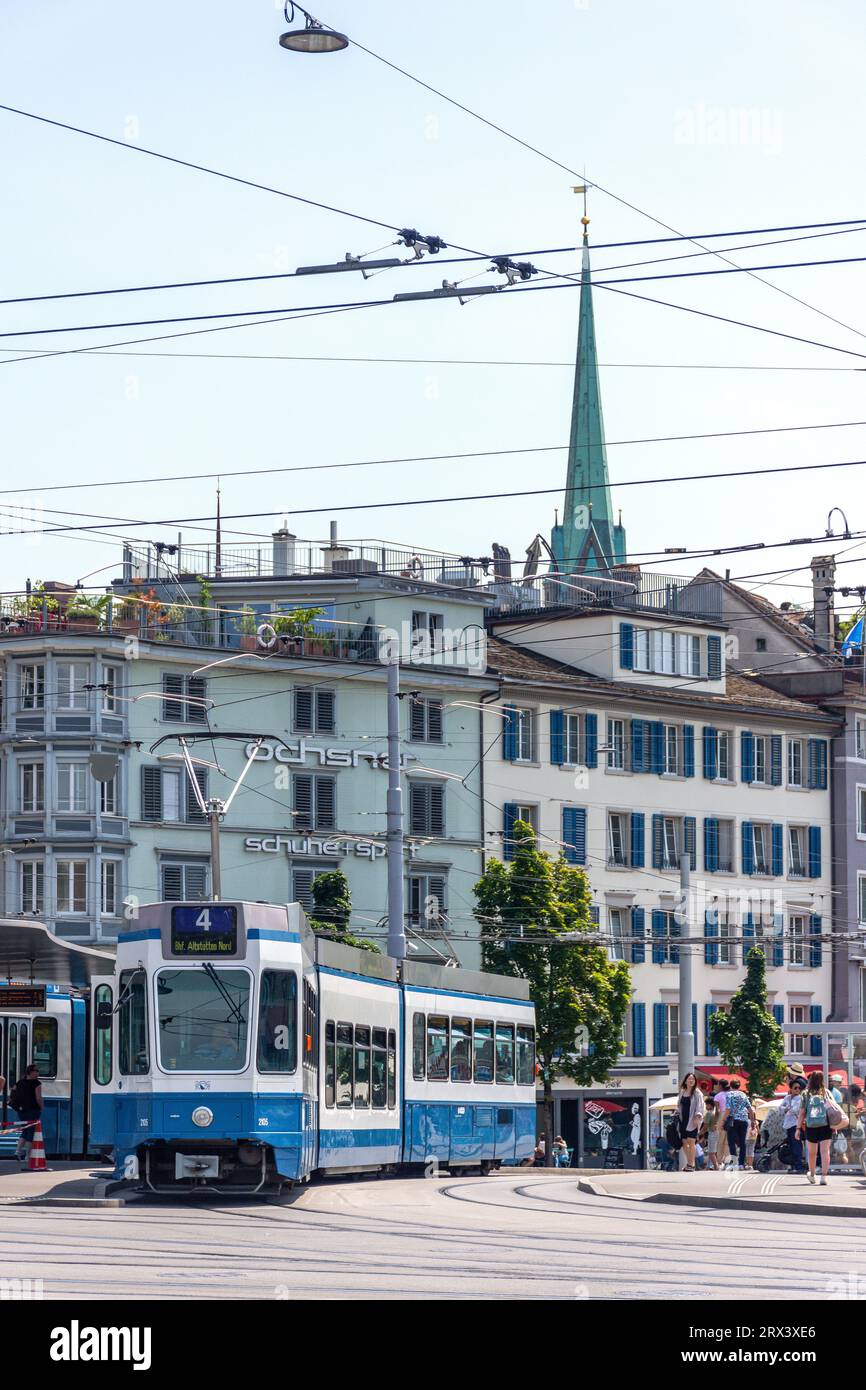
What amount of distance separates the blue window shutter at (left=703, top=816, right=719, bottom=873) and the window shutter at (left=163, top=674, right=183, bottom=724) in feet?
62.0

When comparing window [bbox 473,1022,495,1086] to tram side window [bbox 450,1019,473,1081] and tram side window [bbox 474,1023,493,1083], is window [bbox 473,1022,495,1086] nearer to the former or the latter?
tram side window [bbox 474,1023,493,1083]

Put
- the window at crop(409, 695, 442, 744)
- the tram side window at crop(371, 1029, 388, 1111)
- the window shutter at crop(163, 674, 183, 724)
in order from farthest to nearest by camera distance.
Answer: the window at crop(409, 695, 442, 744) < the window shutter at crop(163, 674, 183, 724) < the tram side window at crop(371, 1029, 388, 1111)

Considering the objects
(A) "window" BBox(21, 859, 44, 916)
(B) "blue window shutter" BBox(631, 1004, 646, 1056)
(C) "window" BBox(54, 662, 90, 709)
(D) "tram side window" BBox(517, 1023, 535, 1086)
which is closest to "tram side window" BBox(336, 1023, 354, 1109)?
(D) "tram side window" BBox(517, 1023, 535, 1086)

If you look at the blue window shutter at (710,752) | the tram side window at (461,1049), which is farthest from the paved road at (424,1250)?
the blue window shutter at (710,752)

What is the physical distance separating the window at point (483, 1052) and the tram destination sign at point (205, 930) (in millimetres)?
9774

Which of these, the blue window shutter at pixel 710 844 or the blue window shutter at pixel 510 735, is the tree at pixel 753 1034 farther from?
the blue window shutter at pixel 510 735

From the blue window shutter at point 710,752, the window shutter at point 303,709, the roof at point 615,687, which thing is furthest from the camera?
the blue window shutter at point 710,752

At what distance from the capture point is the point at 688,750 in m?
72.2

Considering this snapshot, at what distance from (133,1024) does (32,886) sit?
37324 mm

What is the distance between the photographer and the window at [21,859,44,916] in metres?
58.3

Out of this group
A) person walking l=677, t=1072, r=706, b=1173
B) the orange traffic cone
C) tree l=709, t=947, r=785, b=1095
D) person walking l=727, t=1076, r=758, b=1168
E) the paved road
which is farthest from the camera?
tree l=709, t=947, r=785, b=1095


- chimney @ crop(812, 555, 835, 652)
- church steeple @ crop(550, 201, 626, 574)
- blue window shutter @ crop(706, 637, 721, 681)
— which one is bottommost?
blue window shutter @ crop(706, 637, 721, 681)

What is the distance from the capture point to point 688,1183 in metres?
27.6

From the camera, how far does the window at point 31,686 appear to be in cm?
5991
